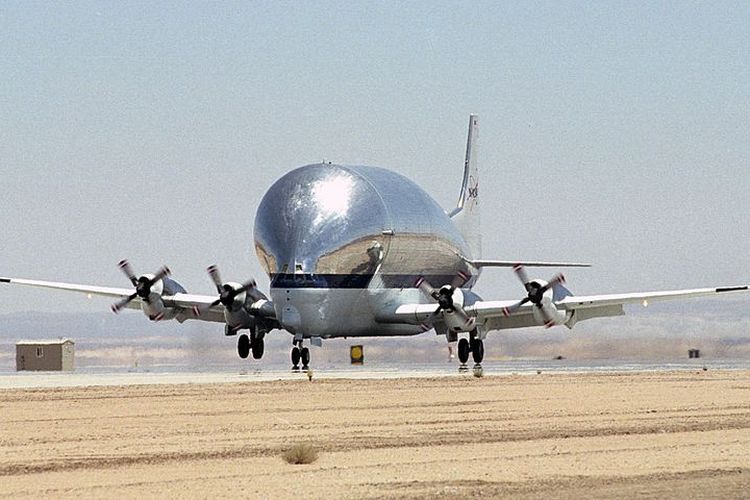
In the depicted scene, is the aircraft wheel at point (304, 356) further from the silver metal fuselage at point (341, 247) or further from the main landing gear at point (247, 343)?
the main landing gear at point (247, 343)

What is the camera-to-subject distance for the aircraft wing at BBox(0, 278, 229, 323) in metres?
63.6

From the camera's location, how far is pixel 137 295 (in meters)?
61.8

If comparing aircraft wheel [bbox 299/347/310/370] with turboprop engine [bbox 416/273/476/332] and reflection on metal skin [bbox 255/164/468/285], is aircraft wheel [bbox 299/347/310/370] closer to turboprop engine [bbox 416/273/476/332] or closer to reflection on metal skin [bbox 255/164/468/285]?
reflection on metal skin [bbox 255/164/468/285]

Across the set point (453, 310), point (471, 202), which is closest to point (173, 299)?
point (453, 310)

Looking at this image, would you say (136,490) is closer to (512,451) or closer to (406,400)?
(512,451)

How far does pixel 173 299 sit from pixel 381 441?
37.9 metres

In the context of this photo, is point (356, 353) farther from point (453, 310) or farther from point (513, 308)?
point (513, 308)

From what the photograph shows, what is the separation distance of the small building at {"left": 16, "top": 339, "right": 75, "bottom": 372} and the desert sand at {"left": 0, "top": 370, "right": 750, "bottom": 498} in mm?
25472

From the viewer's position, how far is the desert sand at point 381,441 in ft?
65.9

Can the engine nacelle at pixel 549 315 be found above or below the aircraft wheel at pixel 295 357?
above

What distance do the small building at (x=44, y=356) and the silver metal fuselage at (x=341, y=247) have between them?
413 inches

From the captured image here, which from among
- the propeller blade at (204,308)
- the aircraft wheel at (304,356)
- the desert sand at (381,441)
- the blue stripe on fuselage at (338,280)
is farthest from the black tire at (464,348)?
the desert sand at (381,441)

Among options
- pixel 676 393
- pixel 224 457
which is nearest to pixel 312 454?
pixel 224 457

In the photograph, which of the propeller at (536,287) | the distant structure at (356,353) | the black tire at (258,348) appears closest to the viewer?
the propeller at (536,287)
